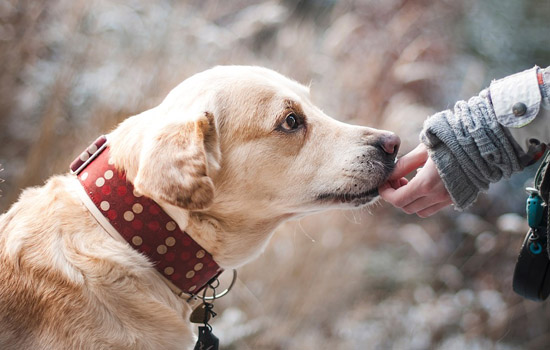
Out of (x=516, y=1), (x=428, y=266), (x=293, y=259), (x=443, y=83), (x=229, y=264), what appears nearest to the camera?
(x=229, y=264)

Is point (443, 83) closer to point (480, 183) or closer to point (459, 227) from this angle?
point (459, 227)

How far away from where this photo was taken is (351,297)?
346cm

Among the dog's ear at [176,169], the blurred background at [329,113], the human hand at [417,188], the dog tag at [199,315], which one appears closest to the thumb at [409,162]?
the human hand at [417,188]

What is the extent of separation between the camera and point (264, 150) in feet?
6.44

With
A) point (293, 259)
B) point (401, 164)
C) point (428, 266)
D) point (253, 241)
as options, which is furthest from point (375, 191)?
point (428, 266)

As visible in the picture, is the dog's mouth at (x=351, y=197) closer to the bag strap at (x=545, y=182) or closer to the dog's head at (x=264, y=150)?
the dog's head at (x=264, y=150)

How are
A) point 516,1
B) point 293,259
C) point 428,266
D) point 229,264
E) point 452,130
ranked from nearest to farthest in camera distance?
point 452,130
point 229,264
point 293,259
point 428,266
point 516,1

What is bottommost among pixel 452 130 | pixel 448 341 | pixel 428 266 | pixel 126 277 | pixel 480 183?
pixel 448 341

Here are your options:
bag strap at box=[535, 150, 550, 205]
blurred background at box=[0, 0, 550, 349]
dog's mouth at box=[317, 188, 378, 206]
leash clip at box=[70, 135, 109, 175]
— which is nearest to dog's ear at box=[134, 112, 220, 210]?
leash clip at box=[70, 135, 109, 175]

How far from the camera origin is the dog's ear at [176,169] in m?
1.63

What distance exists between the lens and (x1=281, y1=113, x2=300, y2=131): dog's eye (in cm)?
200

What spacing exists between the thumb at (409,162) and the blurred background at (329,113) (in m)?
1.31

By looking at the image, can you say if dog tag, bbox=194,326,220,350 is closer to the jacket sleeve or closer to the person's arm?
the person's arm

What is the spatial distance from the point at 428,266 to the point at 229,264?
2143mm
